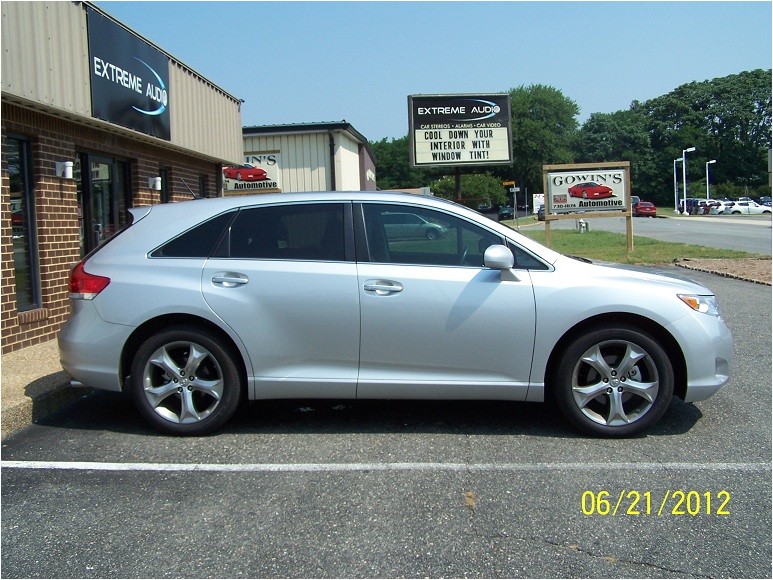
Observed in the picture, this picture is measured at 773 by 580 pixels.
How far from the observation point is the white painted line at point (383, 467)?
4.50 meters

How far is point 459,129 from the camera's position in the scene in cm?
2020

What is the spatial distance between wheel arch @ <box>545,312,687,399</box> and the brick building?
426cm

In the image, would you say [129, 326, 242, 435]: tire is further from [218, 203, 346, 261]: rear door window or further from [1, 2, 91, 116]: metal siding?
[1, 2, 91, 116]: metal siding

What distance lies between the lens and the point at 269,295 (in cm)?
505

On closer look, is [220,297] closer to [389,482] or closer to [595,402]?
[389,482]

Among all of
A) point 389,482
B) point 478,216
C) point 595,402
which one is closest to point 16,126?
point 478,216

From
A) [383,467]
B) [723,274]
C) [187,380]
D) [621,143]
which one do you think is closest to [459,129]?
[723,274]

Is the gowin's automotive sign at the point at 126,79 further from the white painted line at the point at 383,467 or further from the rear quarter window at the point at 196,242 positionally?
the white painted line at the point at 383,467

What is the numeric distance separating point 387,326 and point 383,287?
10.1 inches

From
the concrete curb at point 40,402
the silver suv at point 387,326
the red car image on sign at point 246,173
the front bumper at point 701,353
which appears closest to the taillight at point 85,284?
the silver suv at point 387,326

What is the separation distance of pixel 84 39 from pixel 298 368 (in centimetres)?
547

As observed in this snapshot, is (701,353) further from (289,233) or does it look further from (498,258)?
(289,233)

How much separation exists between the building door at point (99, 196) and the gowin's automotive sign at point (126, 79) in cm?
69
